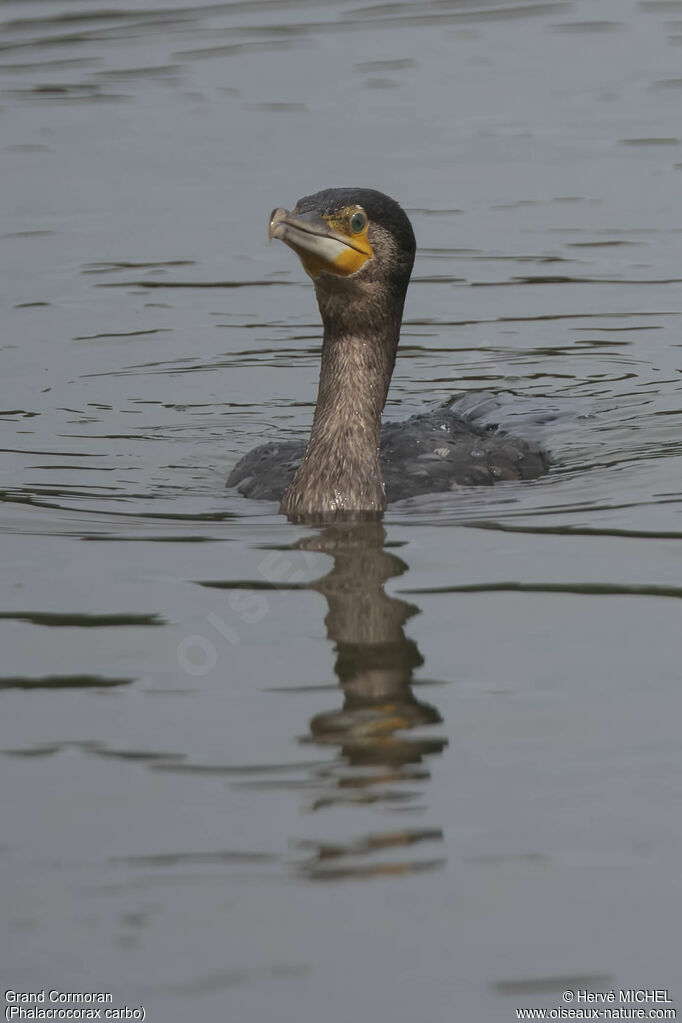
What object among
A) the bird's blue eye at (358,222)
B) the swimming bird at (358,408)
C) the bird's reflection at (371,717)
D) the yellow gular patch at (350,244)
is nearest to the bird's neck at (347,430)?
the swimming bird at (358,408)

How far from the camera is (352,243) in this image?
25.2 ft

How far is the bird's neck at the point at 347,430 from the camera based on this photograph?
7879mm

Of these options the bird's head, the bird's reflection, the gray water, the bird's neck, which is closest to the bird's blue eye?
the bird's head

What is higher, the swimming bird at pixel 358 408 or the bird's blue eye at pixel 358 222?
the bird's blue eye at pixel 358 222

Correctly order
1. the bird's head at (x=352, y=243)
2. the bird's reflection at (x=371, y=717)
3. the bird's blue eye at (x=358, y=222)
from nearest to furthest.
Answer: the bird's reflection at (x=371, y=717) → the bird's head at (x=352, y=243) → the bird's blue eye at (x=358, y=222)

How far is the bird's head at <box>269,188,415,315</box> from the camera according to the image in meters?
7.54

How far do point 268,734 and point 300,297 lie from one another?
7.76 metres

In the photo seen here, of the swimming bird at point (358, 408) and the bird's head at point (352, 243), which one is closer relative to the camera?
the bird's head at point (352, 243)

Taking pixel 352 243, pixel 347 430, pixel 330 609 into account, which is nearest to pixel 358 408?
pixel 347 430

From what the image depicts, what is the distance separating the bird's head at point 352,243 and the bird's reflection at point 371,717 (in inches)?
51.8

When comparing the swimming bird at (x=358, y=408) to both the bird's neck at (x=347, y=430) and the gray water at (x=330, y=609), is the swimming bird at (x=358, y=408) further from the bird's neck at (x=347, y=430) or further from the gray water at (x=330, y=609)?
the gray water at (x=330, y=609)

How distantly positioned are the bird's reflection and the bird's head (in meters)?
1.32

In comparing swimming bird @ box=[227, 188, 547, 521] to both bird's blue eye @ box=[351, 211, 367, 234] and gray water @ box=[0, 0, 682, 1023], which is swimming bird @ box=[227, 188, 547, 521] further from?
gray water @ box=[0, 0, 682, 1023]

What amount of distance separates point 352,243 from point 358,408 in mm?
797
